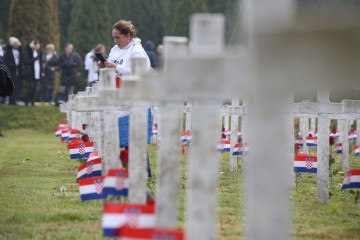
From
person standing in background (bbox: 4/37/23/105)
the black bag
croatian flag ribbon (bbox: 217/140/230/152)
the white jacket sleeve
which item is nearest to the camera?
the white jacket sleeve

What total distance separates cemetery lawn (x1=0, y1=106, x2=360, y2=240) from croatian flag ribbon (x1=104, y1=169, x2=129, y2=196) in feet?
1.95

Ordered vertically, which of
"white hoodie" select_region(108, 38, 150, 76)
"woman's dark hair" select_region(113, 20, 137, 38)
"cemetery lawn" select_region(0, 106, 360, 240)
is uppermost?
"woman's dark hair" select_region(113, 20, 137, 38)

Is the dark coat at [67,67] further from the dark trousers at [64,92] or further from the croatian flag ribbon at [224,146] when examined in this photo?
the croatian flag ribbon at [224,146]

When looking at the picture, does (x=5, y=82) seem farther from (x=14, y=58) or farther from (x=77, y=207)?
(x=14, y=58)

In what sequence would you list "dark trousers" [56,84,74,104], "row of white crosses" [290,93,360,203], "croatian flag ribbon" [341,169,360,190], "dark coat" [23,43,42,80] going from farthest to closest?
"dark trousers" [56,84,74,104]
"dark coat" [23,43,42,80]
"row of white crosses" [290,93,360,203]
"croatian flag ribbon" [341,169,360,190]

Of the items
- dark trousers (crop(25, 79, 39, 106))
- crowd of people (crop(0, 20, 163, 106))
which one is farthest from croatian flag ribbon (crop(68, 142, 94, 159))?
dark trousers (crop(25, 79, 39, 106))

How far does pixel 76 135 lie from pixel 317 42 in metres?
14.2

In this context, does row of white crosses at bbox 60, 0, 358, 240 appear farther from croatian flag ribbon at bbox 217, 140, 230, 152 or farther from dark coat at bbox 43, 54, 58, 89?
dark coat at bbox 43, 54, 58, 89

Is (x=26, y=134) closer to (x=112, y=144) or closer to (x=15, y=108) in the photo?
(x=15, y=108)

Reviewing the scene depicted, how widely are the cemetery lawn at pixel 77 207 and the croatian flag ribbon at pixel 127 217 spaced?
1.75m

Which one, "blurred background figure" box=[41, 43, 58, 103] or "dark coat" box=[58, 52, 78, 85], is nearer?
Result: "dark coat" box=[58, 52, 78, 85]

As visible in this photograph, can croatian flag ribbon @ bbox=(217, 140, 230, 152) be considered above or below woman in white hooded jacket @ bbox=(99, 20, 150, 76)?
below

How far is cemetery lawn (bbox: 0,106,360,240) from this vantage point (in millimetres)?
8500

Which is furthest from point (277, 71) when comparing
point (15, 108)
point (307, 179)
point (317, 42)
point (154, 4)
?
point (154, 4)
